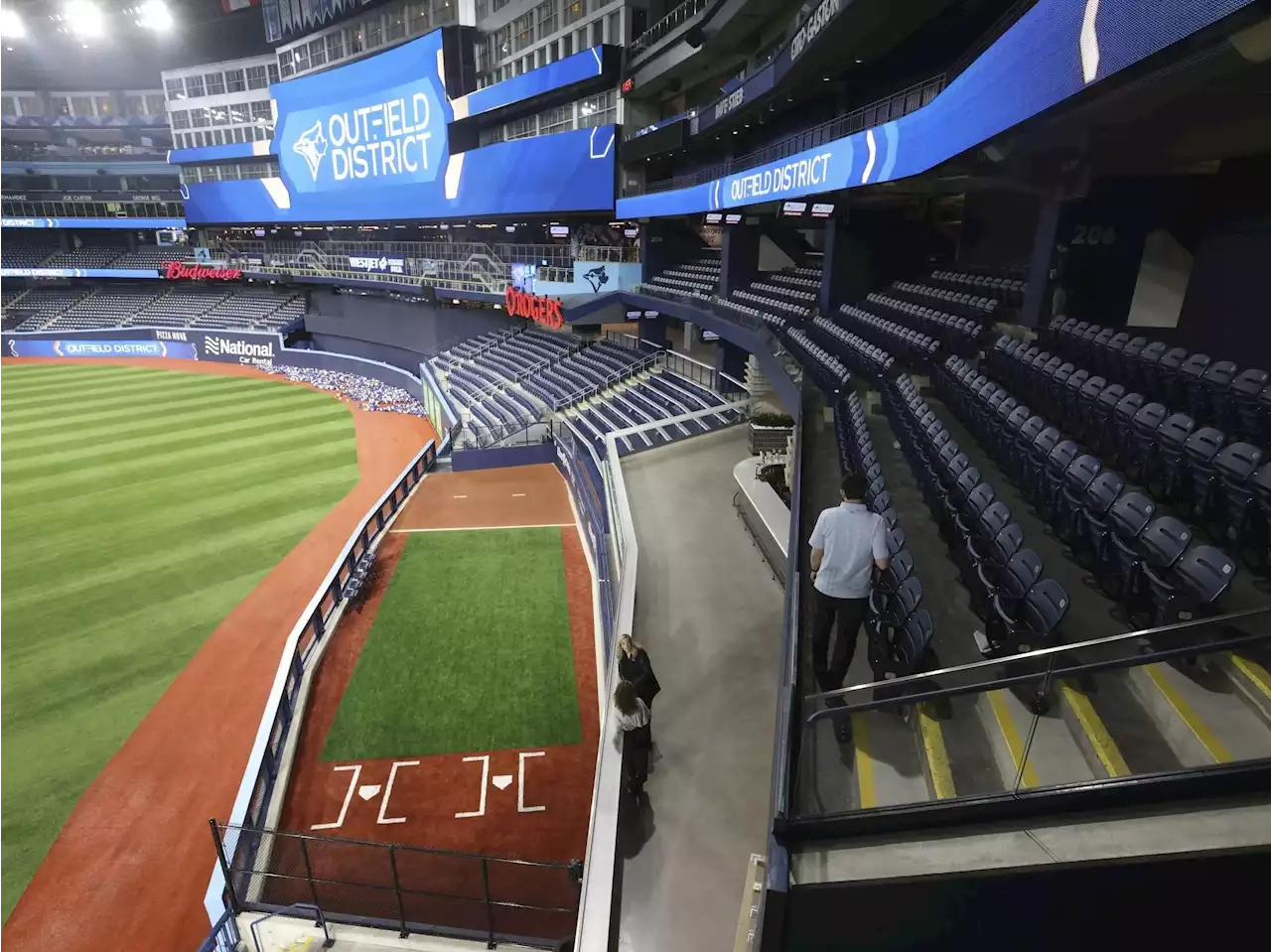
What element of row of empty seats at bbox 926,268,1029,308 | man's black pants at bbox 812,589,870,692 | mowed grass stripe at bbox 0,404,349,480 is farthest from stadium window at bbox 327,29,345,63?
man's black pants at bbox 812,589,870,692

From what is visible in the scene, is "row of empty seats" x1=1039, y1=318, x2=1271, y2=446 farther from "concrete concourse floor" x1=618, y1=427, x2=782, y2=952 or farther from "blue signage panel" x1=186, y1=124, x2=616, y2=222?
"blue signage panel" x1=186, y1=124, x2=616, y2=222

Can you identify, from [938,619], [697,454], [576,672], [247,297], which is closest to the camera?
[938,619]

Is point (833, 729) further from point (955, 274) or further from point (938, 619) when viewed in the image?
point (955, 274)

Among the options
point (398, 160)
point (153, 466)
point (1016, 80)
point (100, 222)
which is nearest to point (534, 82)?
point (398, 160)

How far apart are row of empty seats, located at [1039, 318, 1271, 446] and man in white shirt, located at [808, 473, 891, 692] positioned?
4.21m

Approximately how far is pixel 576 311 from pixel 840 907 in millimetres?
24249

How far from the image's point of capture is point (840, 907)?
321 centimetres

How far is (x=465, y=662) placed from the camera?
11.1 m

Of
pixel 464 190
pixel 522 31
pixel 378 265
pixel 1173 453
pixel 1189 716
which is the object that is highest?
pixel 522 31

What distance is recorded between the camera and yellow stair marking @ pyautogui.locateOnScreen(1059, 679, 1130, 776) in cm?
341

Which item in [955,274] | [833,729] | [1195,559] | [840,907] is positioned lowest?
[840,907]

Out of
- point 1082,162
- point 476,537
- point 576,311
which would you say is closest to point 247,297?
point 576,311

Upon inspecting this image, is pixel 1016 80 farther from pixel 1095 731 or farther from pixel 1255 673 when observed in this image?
pixel 1095 731

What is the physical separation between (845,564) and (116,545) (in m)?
17.1
